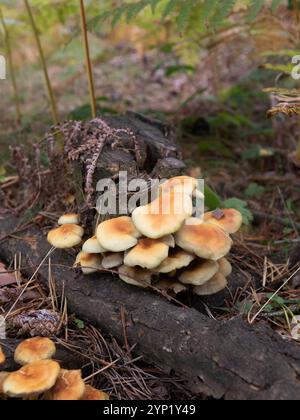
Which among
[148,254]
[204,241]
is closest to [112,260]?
[148,254]

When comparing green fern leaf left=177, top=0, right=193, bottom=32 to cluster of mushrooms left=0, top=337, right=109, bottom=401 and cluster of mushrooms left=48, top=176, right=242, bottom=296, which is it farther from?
cluster of mushrooms left=0, top=337, right=109, bottom=401

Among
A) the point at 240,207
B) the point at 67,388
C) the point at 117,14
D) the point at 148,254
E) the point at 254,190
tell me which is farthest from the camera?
the point at 254,190

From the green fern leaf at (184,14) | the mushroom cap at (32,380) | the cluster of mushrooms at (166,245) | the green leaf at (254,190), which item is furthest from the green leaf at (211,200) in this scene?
the mushroom cap at (32,380)

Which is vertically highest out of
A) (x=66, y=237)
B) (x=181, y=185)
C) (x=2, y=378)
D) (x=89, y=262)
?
(x=181, y=185)

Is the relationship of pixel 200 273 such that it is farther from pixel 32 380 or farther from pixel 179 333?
pixel 32 380

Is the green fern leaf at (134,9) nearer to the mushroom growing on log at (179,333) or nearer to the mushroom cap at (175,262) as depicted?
the mushroom growing on log at (179,333)

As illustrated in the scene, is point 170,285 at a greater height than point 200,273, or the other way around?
point 200,273

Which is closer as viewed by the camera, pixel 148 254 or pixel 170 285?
pixel 148 254
